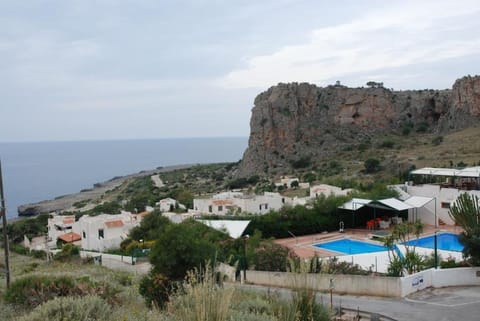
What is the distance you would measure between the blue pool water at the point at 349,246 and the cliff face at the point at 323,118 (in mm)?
33984

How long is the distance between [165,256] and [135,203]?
30648mm

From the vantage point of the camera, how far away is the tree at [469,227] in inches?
516

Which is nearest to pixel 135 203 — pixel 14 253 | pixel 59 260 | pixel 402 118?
pixel 14 253

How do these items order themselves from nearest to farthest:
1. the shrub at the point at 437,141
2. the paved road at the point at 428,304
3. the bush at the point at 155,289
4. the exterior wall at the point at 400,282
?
the bush at the point at 155,289 → the paved road at the point at 428,304 → the exterior wall at the point at 400,282 → the shrub at the point at 437,141

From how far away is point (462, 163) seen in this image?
3484 centimetres

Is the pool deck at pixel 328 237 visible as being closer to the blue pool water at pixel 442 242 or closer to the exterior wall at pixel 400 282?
the blue pool water at pixel 442 242

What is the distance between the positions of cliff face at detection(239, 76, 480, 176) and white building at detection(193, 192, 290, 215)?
27072 millimetres

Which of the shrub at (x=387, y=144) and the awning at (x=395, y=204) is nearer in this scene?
the awning at (x=395, y=204)

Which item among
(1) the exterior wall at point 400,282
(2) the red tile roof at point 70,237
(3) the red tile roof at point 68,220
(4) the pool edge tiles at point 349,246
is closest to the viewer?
(1) the exterior wall at point 400,282

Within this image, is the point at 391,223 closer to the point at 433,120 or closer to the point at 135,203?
the point at 135,203

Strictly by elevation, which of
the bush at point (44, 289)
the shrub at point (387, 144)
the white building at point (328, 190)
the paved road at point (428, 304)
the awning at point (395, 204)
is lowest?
the paved road at point (428, 304)

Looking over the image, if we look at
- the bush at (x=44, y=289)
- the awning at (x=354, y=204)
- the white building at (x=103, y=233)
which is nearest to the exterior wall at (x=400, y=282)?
the bush at (x=44, y=289)

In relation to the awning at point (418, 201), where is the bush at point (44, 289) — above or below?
above

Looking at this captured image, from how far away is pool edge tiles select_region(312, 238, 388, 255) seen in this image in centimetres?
2031
